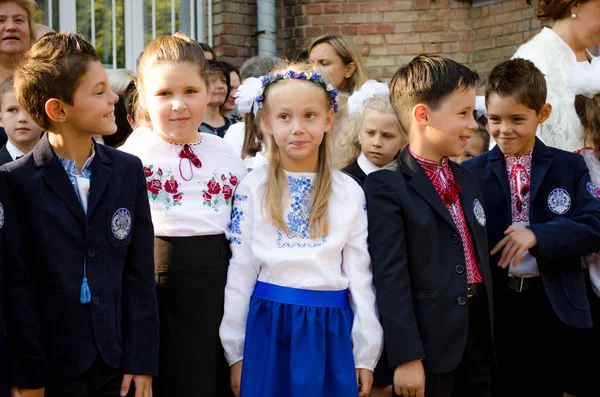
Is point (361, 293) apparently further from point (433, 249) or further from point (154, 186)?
point (154, 186)

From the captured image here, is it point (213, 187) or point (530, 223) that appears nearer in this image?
point (213, 187)

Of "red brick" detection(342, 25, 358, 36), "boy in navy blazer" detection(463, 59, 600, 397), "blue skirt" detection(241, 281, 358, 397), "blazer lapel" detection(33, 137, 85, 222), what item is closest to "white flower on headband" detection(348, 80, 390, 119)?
"boy in navy blazer" detection(463, 59, 600, 397)

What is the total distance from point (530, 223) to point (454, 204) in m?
0.51

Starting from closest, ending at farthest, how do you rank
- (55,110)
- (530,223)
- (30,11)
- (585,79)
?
(55,110)
(530,223)
(585,79)
(30,11)

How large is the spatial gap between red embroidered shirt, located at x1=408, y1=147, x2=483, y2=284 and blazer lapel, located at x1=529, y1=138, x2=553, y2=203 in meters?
0.48

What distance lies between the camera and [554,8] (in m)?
4.09

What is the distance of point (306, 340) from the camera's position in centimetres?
282

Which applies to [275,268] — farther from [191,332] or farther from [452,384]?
[452,384]

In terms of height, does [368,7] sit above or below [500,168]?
above

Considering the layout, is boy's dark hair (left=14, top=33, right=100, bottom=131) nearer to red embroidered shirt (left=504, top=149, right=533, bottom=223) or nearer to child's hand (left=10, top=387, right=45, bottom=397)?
child's hand (left=10, top=387, right=45, bottom=397)

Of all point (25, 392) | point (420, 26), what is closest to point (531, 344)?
point (25, 392)

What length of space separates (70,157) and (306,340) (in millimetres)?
1072

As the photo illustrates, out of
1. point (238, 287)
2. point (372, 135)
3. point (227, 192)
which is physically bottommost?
point (238, 287)

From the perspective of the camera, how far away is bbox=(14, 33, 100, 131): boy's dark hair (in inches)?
105
